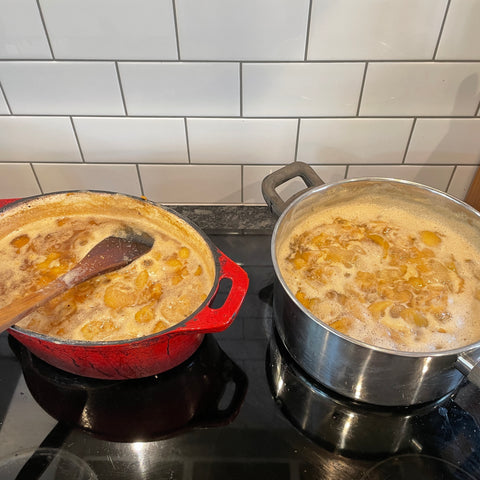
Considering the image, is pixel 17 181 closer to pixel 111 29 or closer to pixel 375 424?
pixel 111 29

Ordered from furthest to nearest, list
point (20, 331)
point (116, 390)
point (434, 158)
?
1. point (434, 158)
2. point (116, 390)
3. point (20, 331)

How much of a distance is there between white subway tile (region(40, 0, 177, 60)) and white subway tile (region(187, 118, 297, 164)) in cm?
16

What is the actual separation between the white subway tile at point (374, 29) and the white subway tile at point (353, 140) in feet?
0.43

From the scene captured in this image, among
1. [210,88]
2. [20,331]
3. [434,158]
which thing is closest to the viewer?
[20,331]

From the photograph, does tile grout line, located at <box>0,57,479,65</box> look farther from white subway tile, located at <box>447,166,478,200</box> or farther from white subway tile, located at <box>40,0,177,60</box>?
white subway tile, located at <box>447,166,478,200</box>

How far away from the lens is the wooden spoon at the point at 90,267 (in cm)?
63

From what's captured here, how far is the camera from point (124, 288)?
2.45 feet

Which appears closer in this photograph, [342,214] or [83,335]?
[83,335]

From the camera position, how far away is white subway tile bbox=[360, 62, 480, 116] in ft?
2.59

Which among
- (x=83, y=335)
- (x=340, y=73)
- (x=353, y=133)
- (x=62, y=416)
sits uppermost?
(x=340, y=73)

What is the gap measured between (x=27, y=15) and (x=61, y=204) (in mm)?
325

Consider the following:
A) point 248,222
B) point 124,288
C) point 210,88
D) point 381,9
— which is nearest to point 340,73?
point 381,9

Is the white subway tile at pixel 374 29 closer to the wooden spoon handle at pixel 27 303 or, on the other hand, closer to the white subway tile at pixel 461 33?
the white subway tile at pixel 461 33

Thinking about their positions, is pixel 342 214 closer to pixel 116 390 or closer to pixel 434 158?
pixel 434 158
